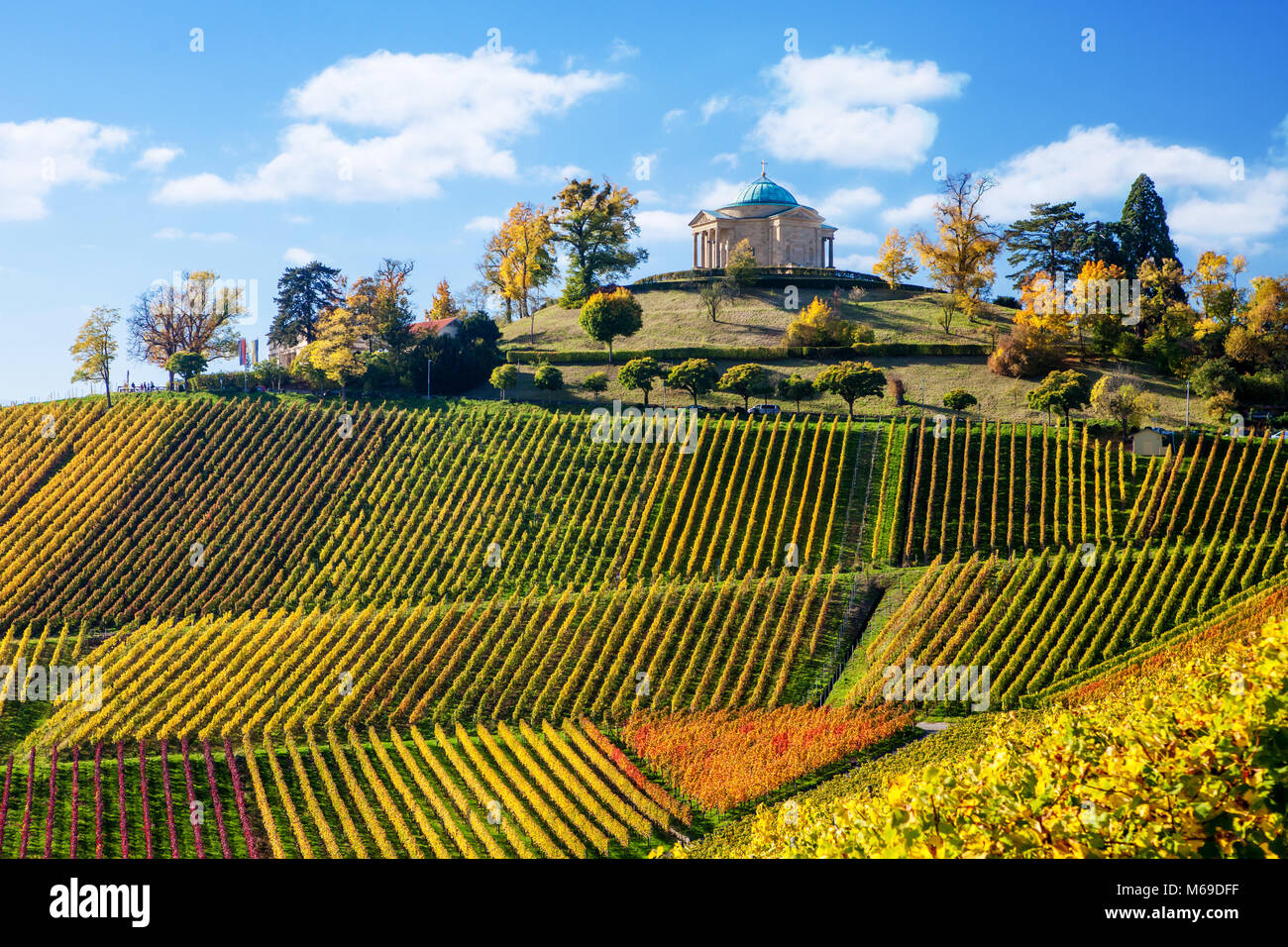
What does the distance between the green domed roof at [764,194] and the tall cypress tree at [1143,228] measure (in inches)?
1182

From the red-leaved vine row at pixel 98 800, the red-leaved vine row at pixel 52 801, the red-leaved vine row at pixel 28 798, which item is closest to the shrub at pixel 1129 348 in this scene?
the red-leaved vine row at pixel 98 800

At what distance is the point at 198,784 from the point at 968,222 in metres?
61.9

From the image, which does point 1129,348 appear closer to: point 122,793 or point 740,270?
point 740,270

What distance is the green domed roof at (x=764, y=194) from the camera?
91625mm

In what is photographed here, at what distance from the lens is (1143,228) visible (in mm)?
68812

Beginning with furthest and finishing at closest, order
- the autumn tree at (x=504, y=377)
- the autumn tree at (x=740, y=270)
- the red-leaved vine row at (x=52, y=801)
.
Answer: the autumn tree at (x=740, y=270)
the autumn tree at (x=504, y=377)
the red-leaved vine row at (x=52, y=801)

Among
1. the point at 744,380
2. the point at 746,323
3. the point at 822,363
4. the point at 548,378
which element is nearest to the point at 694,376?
the point at 744,380

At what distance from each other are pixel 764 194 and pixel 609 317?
3369 centimetres

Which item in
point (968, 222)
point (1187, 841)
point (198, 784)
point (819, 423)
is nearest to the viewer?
point (1187, 841)

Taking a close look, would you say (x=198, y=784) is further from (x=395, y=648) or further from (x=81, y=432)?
(x=81, y=432)

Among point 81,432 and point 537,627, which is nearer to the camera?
point 537,627

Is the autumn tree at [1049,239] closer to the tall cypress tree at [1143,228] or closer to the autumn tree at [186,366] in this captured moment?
the tall cypress tree at [1143,228]
